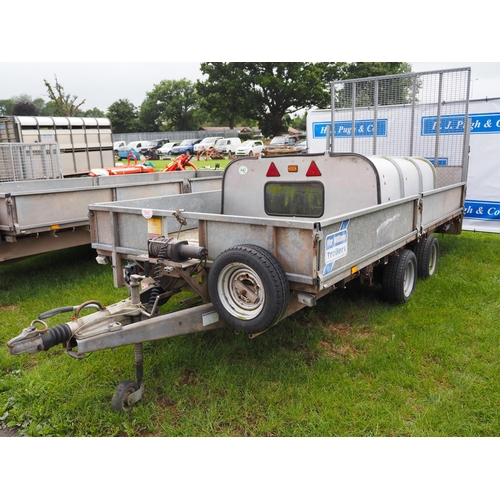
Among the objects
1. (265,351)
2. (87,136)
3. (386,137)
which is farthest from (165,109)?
(265,351)

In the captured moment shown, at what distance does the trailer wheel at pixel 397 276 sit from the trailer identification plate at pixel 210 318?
2.23 metres

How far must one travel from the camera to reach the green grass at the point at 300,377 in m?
3.40

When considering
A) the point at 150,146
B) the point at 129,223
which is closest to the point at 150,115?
the point at 150,146

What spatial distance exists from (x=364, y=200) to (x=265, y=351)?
1.74m

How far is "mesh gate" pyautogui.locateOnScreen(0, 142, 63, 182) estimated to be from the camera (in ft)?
32.2

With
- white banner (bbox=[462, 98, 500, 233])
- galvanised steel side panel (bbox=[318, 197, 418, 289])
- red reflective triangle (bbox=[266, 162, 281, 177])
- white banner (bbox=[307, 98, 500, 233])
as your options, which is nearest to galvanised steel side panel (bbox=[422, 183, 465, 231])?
galvanised steel side panel (bbox=[318, 197, 418, 289])

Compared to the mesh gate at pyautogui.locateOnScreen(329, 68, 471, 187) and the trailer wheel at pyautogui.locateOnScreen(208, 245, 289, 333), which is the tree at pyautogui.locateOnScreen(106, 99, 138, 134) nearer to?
the mesh gate at pyautogui.locateOnScreen(329, 68, 471, 187)

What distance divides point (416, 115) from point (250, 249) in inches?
262

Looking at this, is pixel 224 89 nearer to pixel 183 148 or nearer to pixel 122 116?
pixel 183 148

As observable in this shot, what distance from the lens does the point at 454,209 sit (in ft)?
22.6

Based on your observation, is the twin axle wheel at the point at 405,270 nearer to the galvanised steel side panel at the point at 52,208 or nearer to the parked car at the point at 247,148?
the galvanised steel side panel at the point at 52,208

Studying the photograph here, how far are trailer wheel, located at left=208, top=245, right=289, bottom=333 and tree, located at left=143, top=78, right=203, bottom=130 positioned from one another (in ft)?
235

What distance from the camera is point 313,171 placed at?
486 centimetres

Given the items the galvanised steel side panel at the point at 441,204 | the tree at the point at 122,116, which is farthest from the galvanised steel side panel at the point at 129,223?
the tree at the point at 122,116
